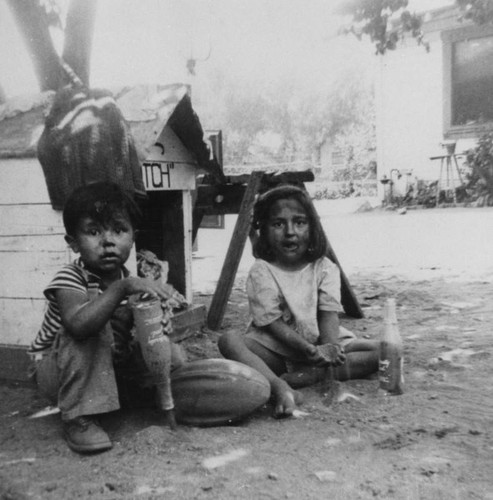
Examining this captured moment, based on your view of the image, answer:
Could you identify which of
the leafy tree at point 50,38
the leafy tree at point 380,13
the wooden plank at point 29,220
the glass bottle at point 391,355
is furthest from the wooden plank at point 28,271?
the leafy tree at point 380,13

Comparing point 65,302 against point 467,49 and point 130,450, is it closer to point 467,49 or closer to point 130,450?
point 130,450

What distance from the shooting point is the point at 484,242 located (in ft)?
25.2

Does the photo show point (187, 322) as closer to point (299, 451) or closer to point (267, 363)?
point (267, 363)

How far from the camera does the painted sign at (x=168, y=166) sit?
3805 millimetres

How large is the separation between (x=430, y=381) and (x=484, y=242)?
207 inches

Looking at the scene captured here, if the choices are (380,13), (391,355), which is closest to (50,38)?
(391,355)

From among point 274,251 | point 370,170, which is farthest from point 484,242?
point 370,170

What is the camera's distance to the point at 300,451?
217 cm

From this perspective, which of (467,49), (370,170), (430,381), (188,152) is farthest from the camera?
(370,170)

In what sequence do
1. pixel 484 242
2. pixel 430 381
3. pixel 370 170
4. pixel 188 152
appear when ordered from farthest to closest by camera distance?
pixel 370 170 → pixel 484 242 → pixel 188 152 → pixel 430 381

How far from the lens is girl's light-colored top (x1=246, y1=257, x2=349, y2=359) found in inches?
114

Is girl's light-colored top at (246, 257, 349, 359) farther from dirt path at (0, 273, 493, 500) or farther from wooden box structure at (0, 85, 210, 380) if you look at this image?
wooden box structure at (0, 85, 210, 380)

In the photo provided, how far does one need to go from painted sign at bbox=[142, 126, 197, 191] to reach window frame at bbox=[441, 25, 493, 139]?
36.0 ft

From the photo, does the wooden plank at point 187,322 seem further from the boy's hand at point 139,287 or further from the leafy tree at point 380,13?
the leafy tree at point 380,13
